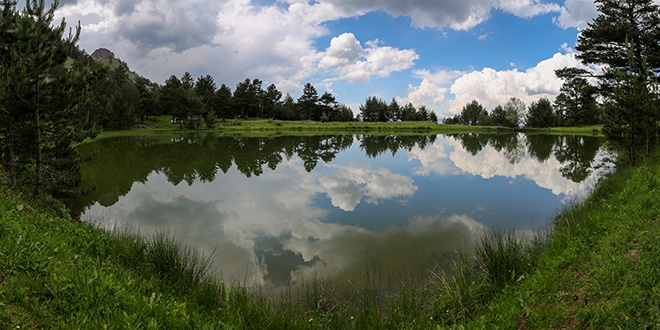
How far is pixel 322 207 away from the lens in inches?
625

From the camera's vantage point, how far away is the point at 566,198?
16.9 meters

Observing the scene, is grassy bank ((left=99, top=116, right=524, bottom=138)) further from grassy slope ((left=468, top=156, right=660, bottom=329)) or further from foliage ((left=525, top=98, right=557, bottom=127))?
grassy slope ((left=468, top=156, right=660, bottom=329))

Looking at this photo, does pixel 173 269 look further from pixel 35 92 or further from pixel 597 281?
pixel 35 92

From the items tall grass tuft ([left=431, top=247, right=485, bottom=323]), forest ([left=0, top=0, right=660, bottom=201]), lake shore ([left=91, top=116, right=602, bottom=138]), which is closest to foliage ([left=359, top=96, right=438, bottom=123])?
lake shore ([left=91, top=116, right=602, bottom=138])

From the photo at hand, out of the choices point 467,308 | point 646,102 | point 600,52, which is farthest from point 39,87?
point 600,52

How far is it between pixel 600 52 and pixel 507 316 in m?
32.2

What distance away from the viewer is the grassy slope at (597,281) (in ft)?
15.8

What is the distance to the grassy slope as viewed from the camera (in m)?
4.81

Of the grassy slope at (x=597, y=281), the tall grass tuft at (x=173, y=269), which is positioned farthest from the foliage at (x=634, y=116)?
the tall grass tuft at (x=173, y=269)

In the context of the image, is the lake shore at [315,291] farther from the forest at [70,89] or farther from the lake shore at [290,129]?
the lake shore at [290,129]

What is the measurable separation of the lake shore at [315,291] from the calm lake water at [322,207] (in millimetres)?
1954

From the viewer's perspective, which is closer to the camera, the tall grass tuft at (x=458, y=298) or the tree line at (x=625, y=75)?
the tall grass tuft at (x=458, y=298)

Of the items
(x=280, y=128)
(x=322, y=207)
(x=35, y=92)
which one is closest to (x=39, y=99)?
(x=35, y=92)

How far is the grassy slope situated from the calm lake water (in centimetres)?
306
